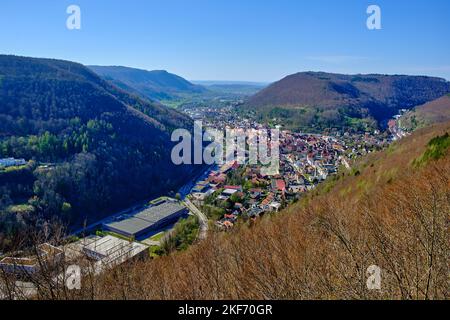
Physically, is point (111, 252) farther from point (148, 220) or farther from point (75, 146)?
point (75, 146)

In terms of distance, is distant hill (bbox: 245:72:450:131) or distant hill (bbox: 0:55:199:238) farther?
distant hill (bbox: 245:72:450:131)

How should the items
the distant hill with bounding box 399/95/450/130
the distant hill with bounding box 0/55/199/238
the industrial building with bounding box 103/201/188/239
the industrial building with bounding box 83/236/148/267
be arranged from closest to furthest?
the industrial building with bounding box 83/236/148/267
the industrial building with bounding box 103/201/188/239
the distant hill with bounding box 0/55/199/238
the distant hill with bounding box 399/95/450/130

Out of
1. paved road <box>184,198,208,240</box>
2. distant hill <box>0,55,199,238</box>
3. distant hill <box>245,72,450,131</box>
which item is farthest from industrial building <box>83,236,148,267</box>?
distant hill <box>245,72,450,131</box>

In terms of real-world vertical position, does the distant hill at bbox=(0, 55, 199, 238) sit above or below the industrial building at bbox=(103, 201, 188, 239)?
above

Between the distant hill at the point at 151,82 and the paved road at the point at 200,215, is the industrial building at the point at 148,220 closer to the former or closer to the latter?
the paved road at the point at 200,215

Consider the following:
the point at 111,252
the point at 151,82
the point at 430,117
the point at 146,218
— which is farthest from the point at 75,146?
the point at 151,82

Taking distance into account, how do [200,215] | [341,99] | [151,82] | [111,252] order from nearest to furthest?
[111,252] → [200,215] → [341,99] → [151,82]

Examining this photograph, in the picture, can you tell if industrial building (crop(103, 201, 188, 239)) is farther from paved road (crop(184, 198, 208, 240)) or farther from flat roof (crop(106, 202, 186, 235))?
paved road (crop(184, 198, 208, 240))
